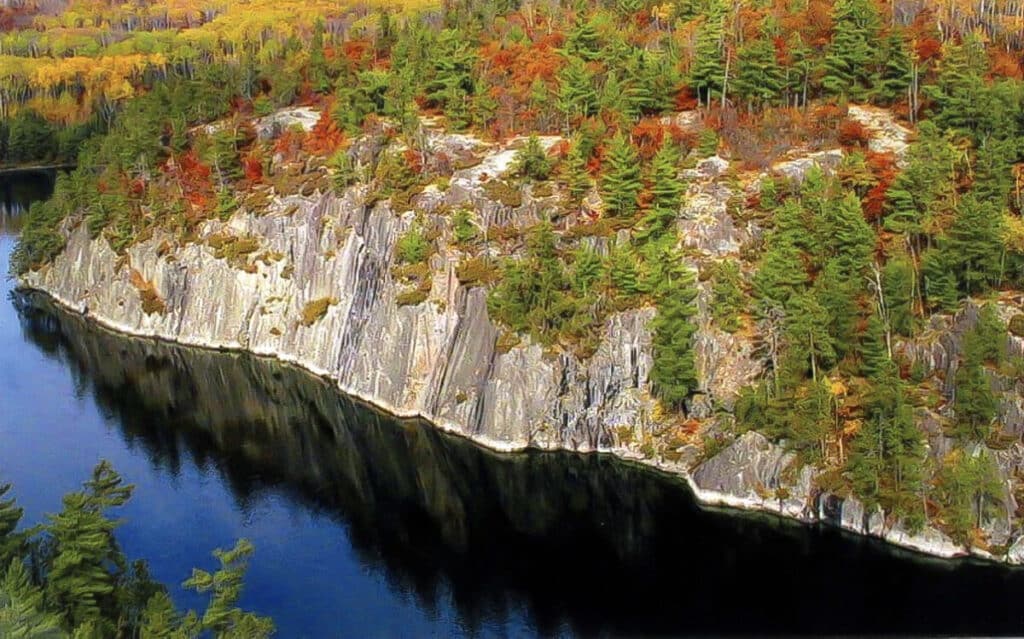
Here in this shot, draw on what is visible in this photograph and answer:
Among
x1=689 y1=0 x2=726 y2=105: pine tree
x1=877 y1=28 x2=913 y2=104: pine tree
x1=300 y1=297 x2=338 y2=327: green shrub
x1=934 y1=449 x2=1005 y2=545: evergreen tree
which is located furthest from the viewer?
x1=689 y1=0 x2=726 y2=105: pine tree

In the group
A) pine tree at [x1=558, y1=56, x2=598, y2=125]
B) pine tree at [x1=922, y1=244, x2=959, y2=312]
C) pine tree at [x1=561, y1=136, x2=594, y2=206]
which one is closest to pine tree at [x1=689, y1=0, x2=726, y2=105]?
pine tree at [x1=558, y1=56, x2=598, y2=125]

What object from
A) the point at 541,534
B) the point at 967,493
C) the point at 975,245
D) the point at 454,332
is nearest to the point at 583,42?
the point at 454,332

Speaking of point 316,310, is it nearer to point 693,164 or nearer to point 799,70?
point 693,164

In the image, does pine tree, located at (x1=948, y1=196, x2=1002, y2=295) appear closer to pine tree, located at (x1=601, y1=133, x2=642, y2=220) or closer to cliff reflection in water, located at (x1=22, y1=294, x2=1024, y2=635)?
cliff reflection in water, located at (x1=22, y1=294, x2=1024, y2=635)

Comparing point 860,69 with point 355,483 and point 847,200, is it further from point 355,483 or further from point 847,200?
point 355,483

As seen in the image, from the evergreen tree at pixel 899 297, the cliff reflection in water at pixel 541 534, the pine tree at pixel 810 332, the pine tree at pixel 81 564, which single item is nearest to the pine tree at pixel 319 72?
the cliff reflection in water at pixel 541 534

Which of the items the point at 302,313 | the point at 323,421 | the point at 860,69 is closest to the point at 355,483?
the point at 323,421
